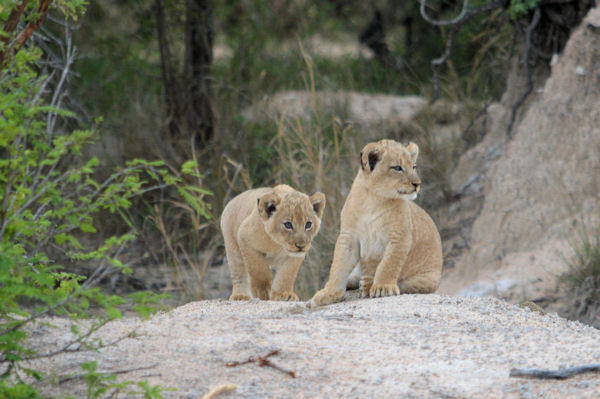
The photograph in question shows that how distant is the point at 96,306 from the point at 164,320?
166 inches

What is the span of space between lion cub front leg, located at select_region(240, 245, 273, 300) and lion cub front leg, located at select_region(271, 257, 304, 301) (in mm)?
88

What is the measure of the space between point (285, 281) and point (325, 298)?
0.50 metres

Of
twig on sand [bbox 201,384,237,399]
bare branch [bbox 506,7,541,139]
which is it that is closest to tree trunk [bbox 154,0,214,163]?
bare branch [bbox 506,7,541,139]

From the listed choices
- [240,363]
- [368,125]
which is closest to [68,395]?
[240,363]

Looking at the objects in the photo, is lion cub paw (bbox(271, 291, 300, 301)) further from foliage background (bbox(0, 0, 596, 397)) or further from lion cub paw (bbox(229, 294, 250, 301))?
foliage background (bbox(0, 0, 596, 397))

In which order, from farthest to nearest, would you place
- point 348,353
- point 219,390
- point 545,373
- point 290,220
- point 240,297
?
point 240,297
point 290,220
point 348,353
point 545,373
point 219,390

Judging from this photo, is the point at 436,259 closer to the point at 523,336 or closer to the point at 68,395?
the point at 523,336

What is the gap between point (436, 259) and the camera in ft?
20.4

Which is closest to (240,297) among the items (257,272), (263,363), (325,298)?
(257,272)

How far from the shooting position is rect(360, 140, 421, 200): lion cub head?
5.71 metres

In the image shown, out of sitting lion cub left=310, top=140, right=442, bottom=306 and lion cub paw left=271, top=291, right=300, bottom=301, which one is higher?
sitting lion cub left=310, top=140, right=442, bottom=306

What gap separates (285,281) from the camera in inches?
243

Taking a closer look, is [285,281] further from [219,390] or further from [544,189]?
[544,189]

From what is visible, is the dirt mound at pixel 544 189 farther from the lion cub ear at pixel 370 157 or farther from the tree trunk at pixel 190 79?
the tree trunk at pixel 190 79
